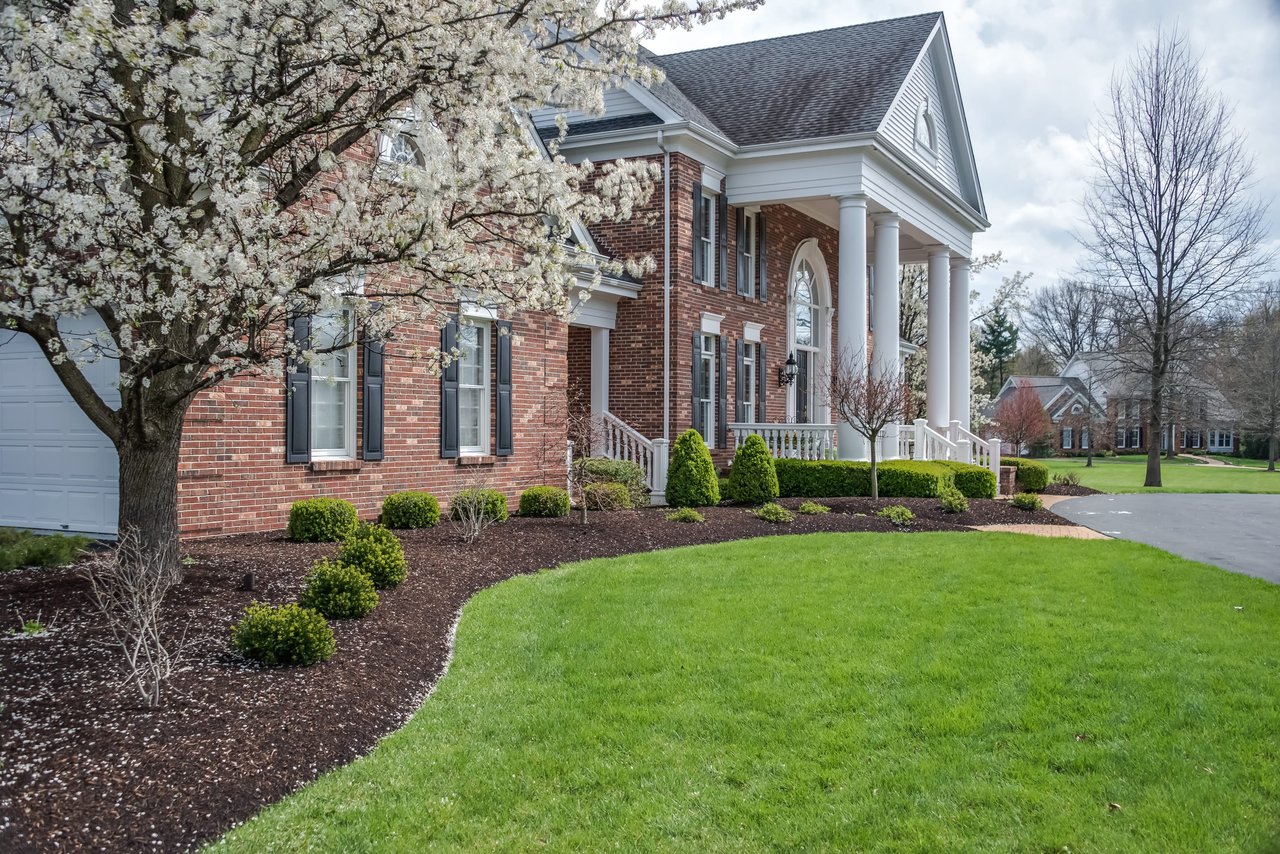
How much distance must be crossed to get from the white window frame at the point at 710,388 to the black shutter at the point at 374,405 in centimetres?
773

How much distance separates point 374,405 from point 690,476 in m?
5.33

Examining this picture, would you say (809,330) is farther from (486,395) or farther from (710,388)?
(486,395)

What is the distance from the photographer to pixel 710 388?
58.7 feet

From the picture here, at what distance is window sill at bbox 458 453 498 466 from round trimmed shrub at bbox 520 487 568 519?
745mm

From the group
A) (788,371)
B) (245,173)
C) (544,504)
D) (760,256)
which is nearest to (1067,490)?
(788,371)

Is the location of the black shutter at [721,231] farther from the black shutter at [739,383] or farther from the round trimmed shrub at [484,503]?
the round trimmed shrub at [484,503]

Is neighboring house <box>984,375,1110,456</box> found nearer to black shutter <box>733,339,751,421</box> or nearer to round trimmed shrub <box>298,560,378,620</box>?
black shutter <box>733,339,751,421</box>

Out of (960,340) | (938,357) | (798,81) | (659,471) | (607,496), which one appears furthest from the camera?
(960,340)

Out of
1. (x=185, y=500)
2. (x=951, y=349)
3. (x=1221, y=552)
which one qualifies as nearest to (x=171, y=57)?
(x=185, y=500)

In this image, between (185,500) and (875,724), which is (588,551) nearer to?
(185,500)

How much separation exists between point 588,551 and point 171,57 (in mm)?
6187

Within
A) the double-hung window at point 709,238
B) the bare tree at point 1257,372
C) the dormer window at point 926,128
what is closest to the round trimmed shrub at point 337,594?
the double-hung window at point 709,238

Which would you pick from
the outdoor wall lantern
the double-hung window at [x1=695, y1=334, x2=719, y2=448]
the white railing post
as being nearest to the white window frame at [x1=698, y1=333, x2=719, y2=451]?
the double-hung window at [x1=695, y1=334, x2=719, y2=448]

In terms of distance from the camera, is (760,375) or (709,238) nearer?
(709,238)
